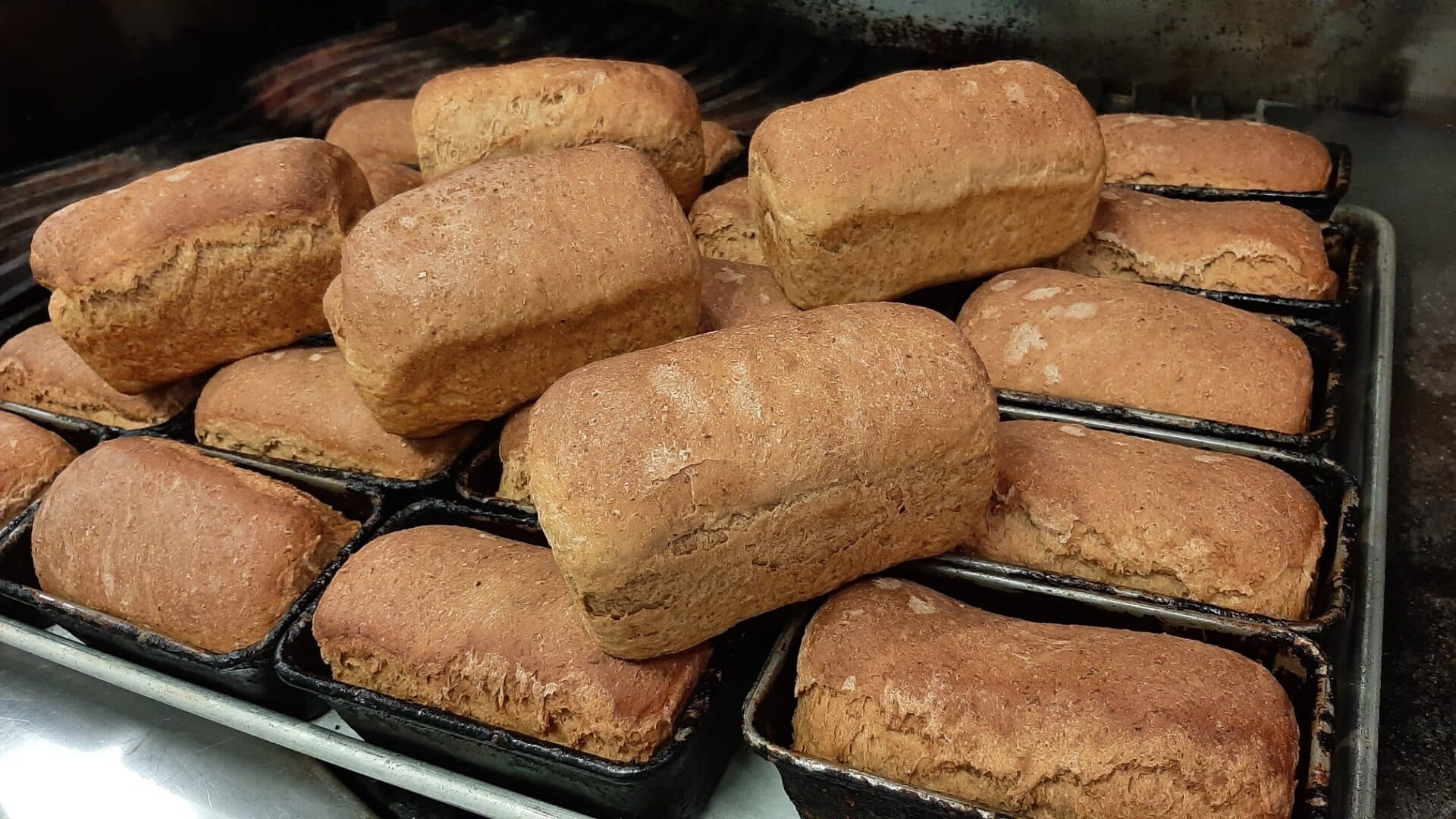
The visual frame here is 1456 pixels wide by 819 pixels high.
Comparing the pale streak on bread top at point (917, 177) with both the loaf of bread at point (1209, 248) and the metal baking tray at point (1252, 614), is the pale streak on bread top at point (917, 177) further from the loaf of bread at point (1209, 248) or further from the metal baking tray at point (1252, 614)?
the metal baking tray at point (1252, 614)

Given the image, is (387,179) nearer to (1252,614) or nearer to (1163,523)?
(1163,523)

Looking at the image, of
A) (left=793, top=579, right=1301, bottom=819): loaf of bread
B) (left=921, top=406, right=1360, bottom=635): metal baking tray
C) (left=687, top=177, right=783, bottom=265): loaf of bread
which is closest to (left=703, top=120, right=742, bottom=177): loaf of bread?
(left=687, top=177, right=783, bottom=265): loaf of bread

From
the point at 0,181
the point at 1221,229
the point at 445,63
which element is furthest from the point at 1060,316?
the point at 0,181

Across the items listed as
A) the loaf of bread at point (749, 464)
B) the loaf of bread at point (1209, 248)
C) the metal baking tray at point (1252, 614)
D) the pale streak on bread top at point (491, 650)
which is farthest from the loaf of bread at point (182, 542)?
the loaf of bread at point (1209, 248)

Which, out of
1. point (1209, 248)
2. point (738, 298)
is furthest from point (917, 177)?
point (1209, 248)

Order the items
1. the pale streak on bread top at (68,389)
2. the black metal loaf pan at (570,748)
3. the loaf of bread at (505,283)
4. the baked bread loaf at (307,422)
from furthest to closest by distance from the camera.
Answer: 1. the pale streak on bread top at (68,389)
2. the baked bread loaf at (307,422)
3. the loaf of bread at (505,283)
4. the black metal loaf pan at (570,748)

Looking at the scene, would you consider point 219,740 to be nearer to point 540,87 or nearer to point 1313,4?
point 540,87

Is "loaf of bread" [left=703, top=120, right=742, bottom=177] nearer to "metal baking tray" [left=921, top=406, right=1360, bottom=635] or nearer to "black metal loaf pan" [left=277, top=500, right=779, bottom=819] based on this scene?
"metal baking tray" [left=921, top=406, right=1360, bottom=635]
